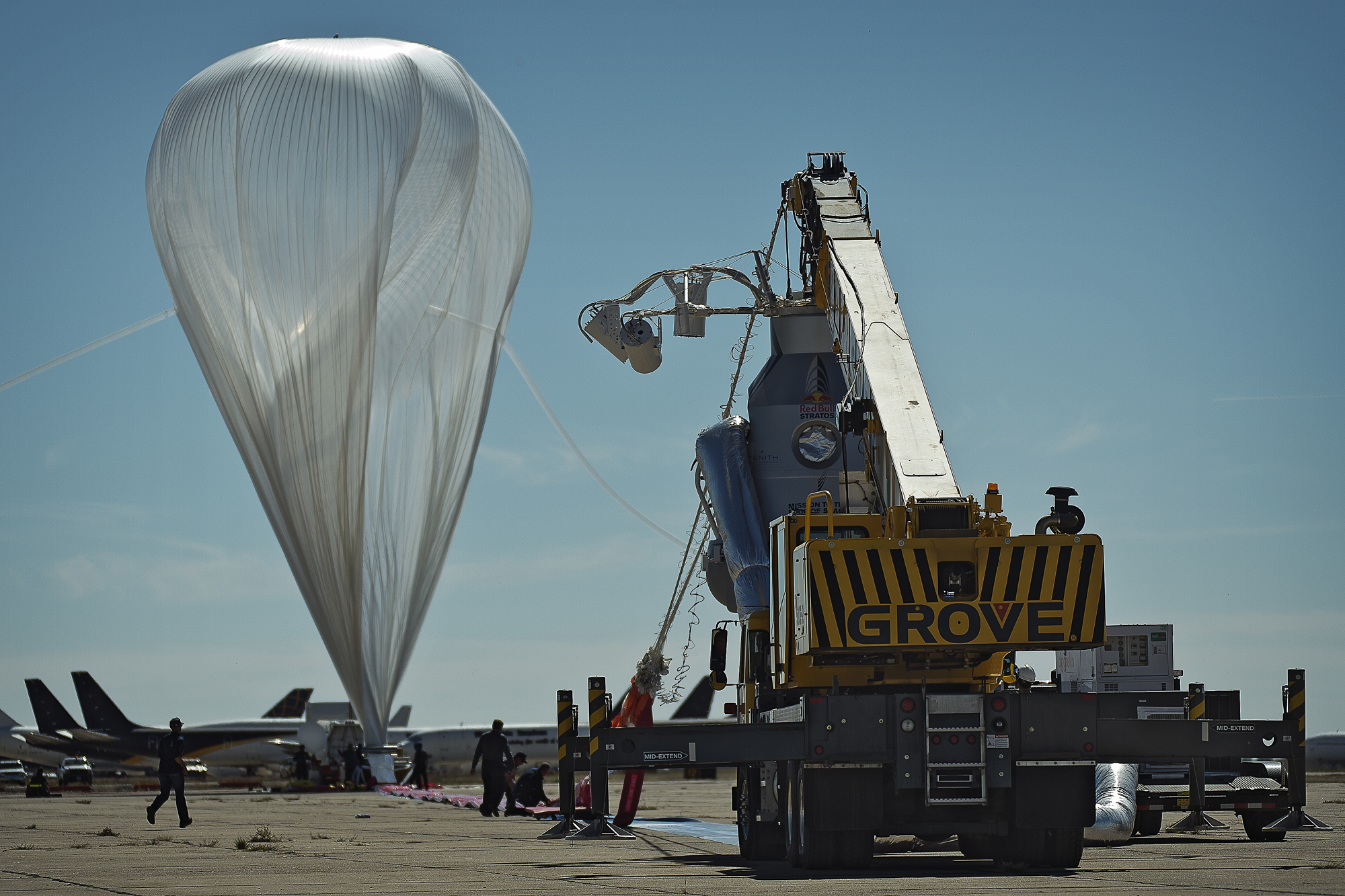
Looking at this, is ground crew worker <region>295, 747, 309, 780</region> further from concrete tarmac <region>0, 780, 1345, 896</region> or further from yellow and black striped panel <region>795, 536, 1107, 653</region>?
yellow and black striped panel <region>795, 536, 1107, 653</region>

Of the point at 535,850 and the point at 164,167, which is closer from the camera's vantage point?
the point at 535,850

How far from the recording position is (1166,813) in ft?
76.5

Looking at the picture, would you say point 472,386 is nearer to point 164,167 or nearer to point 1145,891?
point 164,167

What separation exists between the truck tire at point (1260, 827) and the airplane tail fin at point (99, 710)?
55.1 meters

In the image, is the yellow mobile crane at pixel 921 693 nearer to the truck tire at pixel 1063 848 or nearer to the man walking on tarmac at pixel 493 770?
the truck tire at pixel 1063 848

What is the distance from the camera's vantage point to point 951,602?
457 inches

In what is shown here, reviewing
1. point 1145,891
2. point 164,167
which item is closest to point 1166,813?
point 1145,891

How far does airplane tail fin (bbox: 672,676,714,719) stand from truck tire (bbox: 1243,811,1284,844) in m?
56.4

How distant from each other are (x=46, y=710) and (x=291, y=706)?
13405 millimetres

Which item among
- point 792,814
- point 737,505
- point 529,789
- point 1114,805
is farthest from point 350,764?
point 792,814

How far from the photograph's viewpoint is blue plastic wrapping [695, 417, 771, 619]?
16453mm

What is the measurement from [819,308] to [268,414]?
1643cm

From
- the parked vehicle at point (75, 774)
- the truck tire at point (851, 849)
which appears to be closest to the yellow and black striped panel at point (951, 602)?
the truck tire at point (851, 849)

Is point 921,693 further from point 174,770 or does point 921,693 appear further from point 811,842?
point 174,770
